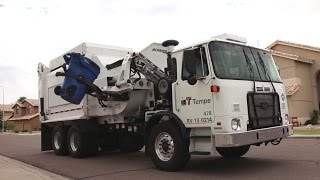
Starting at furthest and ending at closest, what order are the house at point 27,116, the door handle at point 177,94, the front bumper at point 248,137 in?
the house at point 27,116, the door handle at point 177,94, the front bumper at point 248,137

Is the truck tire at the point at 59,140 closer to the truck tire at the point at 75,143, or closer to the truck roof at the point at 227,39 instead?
the truck tire at the point at 75,143

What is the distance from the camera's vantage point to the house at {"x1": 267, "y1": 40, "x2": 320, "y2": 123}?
3574cm

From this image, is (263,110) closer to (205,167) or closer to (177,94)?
(177,94)

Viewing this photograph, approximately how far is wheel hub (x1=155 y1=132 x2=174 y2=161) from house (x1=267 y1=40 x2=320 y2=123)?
2659cm

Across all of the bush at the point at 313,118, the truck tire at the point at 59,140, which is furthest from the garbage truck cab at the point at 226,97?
the bush at the point at 313,118

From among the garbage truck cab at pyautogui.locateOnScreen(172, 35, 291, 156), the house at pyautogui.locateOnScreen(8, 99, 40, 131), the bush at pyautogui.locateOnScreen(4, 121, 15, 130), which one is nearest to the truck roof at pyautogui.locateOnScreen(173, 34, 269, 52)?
the garbage truck cab at pyautogui.locateOnScreen(172, 35, 291, 156)

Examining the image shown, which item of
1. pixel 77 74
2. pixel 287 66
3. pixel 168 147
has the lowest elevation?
pixel 168 147

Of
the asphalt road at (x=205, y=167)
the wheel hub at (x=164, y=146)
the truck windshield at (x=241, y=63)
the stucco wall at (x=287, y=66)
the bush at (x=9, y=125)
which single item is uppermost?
the stucco wall at (x=287, y=66)

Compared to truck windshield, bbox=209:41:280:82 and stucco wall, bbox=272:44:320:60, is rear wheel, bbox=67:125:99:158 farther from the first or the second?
stucco wall, bbox=272:44:320:60

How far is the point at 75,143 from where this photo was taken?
14844mm

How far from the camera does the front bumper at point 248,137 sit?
8.91 m

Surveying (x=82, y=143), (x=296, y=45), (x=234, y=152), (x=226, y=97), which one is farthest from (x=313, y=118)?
(x=226, y=97)

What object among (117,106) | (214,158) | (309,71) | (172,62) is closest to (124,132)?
(117,106)

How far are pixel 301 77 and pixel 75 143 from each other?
26.5m
